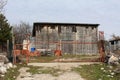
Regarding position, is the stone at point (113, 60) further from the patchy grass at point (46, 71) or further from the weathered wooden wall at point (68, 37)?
the weathered wooden wall at point (68, 37)

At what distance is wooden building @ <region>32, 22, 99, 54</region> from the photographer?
1604 inches

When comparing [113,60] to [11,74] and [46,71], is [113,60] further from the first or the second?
[11,74]

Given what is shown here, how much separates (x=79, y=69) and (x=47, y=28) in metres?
21.3

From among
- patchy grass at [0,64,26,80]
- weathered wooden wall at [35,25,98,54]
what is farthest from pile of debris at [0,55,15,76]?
weathered wooden wall at [35,25,98,54]

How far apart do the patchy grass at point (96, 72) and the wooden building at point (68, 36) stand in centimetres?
1905

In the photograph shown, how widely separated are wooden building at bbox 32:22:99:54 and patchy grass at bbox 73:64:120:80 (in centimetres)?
1905

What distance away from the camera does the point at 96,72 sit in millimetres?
18938

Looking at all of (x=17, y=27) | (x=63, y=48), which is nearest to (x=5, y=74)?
(x=63, y=48)

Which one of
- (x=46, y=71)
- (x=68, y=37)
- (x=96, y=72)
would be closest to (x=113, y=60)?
(x=96, y=72)

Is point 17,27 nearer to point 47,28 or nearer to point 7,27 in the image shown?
point 7,27

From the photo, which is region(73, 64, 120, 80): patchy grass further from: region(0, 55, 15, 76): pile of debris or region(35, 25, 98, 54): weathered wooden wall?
region(35, 25, 98, 54): weathered wooden wall

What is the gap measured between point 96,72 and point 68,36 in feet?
75.8

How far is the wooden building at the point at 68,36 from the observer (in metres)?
40.8

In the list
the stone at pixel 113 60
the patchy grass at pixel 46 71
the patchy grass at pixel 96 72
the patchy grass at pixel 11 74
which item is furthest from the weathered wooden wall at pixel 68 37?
the patchy grass at pixel 11 74
